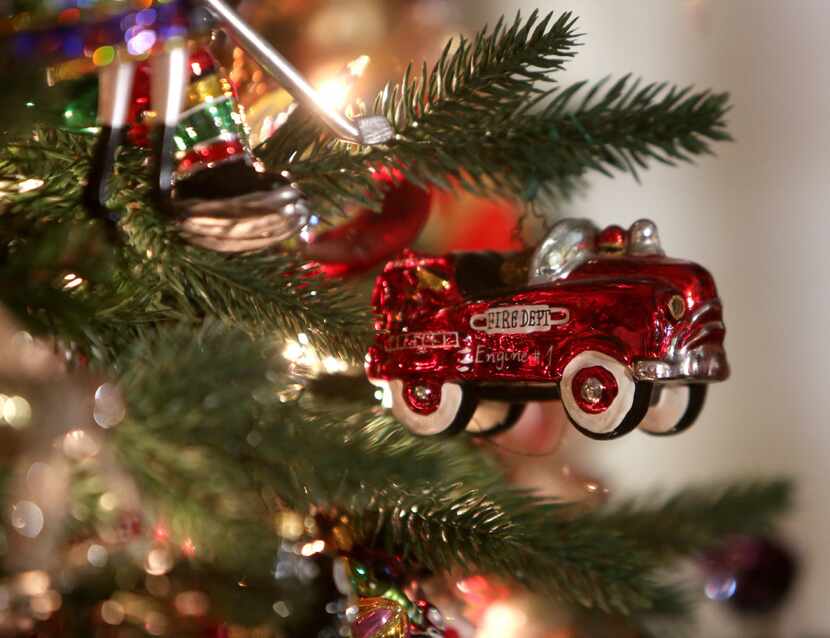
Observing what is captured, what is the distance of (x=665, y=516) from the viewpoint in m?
0.65

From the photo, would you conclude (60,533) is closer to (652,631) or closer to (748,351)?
(652,631)

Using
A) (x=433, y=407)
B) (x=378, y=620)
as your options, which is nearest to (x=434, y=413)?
(x=433, y=407)

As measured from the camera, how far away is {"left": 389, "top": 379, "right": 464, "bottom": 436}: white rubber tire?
0.45 meters

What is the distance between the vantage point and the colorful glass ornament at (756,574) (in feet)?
3.11

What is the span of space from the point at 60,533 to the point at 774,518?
1.99 feet

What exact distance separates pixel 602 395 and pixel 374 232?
0.73ft

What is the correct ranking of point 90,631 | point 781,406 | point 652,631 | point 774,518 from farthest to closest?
1. point 781,406
2. point 774,518
3. point 652,631
4. point 90,631

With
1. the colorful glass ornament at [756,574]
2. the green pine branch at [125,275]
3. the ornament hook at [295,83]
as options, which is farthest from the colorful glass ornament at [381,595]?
the colorful glass ornament at [756,574]

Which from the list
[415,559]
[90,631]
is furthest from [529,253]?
[90,631]

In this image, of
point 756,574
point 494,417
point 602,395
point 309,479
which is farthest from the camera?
point 756,574

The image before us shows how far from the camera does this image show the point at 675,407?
1.59 ft

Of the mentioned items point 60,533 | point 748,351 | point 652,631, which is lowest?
point 652,631

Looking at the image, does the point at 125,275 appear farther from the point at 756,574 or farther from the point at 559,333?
the point at 756,574

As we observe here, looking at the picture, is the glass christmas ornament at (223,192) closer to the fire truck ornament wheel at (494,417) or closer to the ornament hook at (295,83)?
the ornament hook at (295,83)
